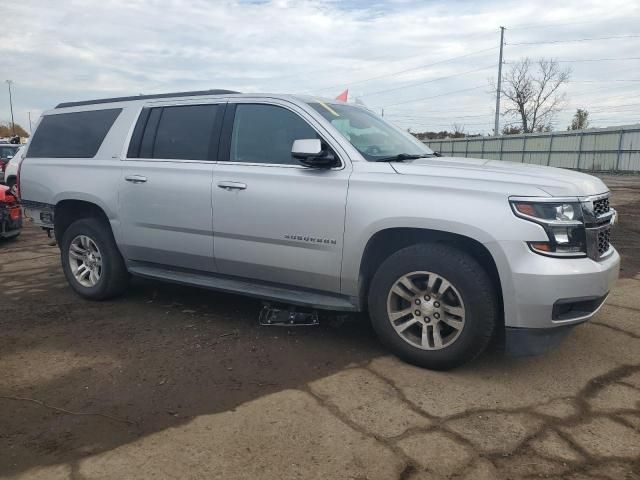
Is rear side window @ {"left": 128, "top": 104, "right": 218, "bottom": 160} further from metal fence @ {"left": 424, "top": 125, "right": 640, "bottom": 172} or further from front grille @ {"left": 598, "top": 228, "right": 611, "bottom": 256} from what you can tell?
metal fence @ {"left": 424, "top": 125, "right": 640, "bottom": 172}

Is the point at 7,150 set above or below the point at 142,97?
below

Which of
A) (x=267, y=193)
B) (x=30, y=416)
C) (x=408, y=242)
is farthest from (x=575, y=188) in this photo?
(x=30, y=416)

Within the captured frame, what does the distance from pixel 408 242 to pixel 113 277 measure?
2957 millimetres

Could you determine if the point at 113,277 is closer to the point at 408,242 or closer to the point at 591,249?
the point at 408,242

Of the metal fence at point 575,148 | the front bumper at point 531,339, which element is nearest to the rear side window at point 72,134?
the front bumper at point 531,339

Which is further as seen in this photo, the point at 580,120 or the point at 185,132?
the point at 580,120

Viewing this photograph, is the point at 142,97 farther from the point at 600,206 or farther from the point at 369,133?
the point at 600,206

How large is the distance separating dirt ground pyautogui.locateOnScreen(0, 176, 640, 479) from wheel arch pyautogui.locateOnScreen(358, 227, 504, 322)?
1.95 feet

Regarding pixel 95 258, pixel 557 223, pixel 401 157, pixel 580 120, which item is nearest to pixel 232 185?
pixel 401 157

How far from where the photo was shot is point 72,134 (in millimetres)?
5445

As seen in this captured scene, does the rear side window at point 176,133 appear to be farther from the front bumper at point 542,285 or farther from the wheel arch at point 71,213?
the front bumper at point 542,285

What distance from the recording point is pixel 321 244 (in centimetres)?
391

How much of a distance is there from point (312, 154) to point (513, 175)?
134 centimetres

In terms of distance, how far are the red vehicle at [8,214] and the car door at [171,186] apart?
4809 millimetres
